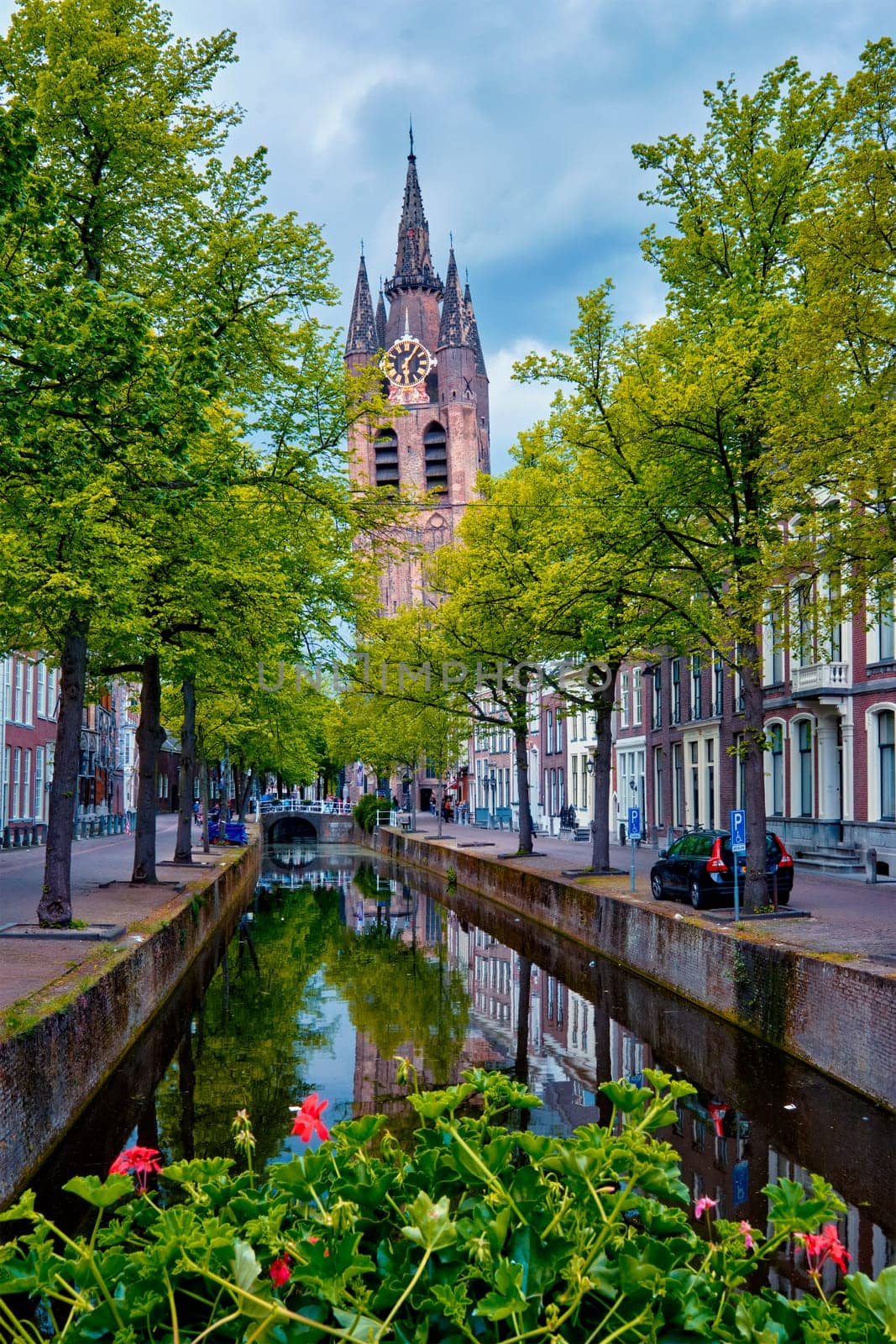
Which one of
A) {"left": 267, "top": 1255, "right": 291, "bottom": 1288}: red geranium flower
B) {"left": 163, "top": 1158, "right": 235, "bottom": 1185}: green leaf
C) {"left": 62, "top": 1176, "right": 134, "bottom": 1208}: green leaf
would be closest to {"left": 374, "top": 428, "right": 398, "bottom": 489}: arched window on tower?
{"left": 163, "top": 1158, "right": 235, "bottom": 1185}: green leaf

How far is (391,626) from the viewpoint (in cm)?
3697

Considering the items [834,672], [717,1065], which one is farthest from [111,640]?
[834,672]

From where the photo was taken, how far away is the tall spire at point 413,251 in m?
125

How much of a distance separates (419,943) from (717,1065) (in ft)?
43.1

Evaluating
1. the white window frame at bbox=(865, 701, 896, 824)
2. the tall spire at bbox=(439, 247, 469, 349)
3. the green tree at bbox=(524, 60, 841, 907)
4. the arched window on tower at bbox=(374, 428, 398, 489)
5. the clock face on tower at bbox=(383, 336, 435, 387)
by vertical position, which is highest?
the tall spire at bbox=(439, 247, 469, 349)

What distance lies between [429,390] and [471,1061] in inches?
4515

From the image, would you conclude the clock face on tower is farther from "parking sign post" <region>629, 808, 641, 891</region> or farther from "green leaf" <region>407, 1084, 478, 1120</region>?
"green leaf" <region>407, 1084, 478, 1120</region>

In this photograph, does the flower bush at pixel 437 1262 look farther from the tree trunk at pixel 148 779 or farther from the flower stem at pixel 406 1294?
the tree trunk at pixel 148 779

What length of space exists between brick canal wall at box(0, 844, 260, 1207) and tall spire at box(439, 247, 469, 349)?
10617 cm

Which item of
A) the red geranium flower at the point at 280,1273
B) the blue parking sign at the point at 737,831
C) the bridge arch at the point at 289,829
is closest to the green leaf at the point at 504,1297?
the red geranium flower at the point at 280,1273

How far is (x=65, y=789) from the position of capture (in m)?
15.9

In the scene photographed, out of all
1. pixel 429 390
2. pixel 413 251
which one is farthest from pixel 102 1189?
pixel 413 251

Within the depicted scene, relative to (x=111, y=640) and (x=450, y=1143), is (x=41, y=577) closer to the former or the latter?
(x=111, y=640)

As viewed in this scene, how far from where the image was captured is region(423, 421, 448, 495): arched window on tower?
392 feet
